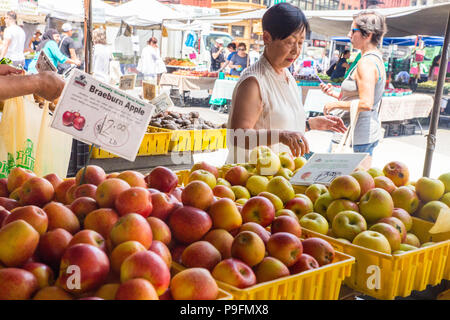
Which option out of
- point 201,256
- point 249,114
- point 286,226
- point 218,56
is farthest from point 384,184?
point 218,56

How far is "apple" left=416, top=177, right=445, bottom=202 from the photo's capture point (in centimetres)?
197

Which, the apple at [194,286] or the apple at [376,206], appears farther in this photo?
the apple at [376,206]

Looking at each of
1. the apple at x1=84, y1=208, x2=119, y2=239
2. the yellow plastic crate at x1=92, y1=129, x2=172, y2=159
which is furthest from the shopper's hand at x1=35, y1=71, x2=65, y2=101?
the yellow plastic crate at x1=92, y1=129, x2=172, y2=159

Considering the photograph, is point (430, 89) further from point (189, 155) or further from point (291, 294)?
point (291, 294)

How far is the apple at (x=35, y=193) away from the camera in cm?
162

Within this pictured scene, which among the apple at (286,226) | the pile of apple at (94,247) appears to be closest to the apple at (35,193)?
the pile of apple at (94,247)

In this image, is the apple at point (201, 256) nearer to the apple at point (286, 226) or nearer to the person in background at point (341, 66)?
the apple at point (286, 226)

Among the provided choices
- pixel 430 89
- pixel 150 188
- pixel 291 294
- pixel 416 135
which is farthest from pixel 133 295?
pixel 430 89

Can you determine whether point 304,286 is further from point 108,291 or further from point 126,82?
point 126,82

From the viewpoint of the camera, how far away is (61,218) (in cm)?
140

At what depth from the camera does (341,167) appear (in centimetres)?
204

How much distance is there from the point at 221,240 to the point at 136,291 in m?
0.44

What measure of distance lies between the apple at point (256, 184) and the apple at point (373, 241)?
604 mm

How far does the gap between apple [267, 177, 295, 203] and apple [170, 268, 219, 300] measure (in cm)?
89
